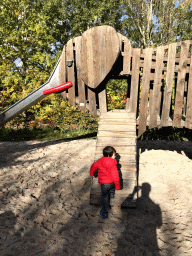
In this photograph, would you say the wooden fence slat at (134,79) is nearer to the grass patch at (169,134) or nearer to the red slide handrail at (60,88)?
the red slide handrail at (60,88)

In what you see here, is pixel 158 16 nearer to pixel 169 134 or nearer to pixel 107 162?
pixel 169 134

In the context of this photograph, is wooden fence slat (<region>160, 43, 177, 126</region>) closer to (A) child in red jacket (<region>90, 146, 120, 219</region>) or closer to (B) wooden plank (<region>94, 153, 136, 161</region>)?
(B) wooden plank (<region>94, 153, 136, 161</region>)

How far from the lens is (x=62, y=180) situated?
468 centimetres

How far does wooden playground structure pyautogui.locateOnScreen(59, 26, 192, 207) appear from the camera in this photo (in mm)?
4180

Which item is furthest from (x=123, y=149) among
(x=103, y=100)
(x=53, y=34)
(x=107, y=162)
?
(x=53, y=34)

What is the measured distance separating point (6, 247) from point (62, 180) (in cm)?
205

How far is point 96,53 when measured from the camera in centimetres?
427

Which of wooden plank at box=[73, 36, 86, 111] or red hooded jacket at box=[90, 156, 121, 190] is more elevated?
wooden plank at box=[73, 36, 86, 111]

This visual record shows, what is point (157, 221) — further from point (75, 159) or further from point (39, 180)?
point (75, 159)

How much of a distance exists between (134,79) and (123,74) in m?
0.29

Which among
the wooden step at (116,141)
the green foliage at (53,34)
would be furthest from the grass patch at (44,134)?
the wooden step at (116,141)

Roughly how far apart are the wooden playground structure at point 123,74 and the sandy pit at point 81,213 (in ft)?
2.39

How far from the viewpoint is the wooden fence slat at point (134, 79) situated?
4430 millimetres

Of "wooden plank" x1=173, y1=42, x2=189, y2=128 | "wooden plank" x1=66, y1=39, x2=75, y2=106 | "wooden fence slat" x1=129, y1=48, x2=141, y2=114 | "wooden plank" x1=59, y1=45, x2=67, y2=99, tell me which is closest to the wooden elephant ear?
"wooden plank" x1=66, y1=39, x2=75, y2=106
